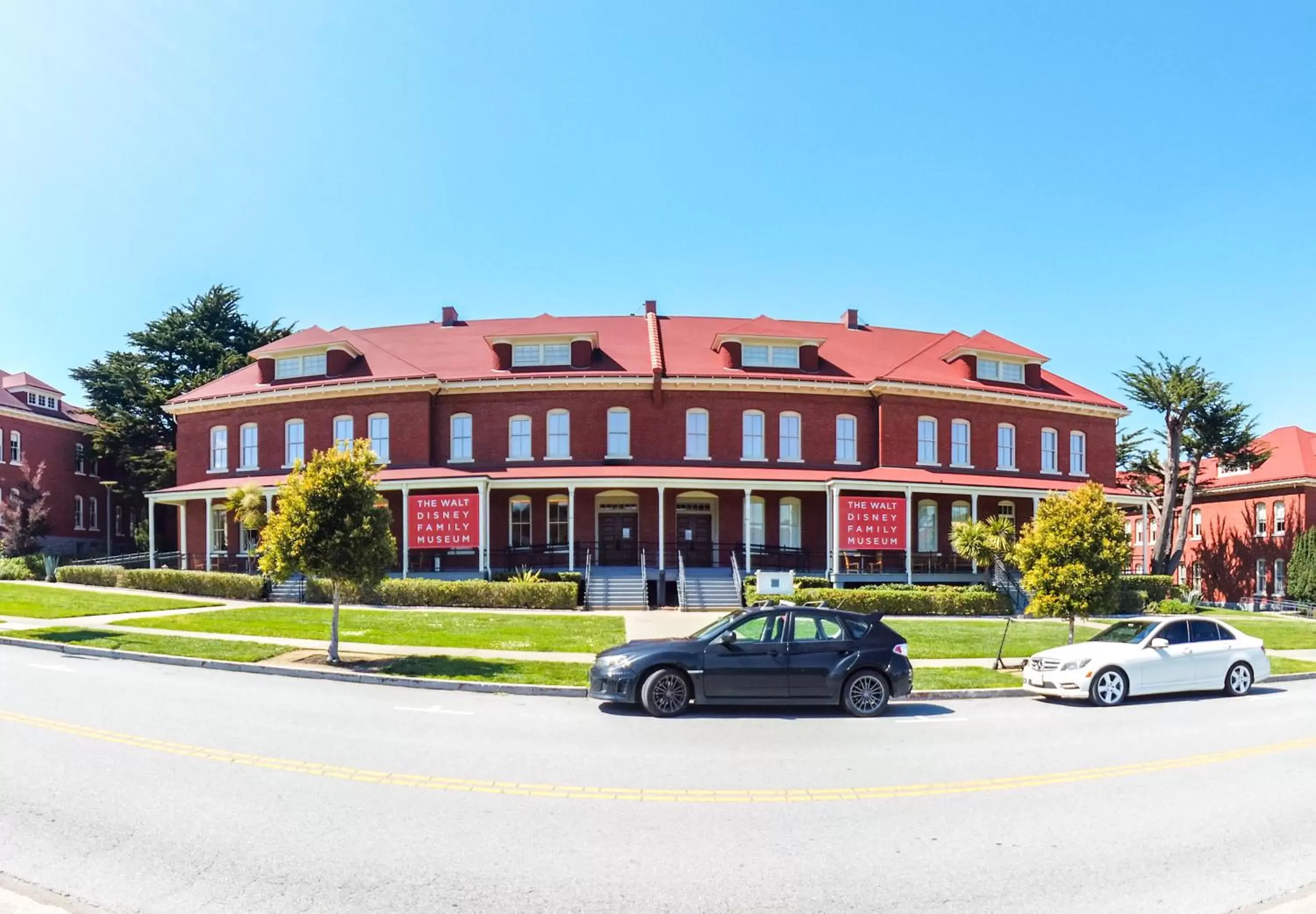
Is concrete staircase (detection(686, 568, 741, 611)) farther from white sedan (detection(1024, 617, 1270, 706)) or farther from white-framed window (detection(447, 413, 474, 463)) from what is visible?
white sedan (detection(1024, 617, 1270, 706))

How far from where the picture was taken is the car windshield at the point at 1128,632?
1450cm

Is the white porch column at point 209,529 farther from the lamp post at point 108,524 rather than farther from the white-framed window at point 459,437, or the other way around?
the lamp post at point 108,524

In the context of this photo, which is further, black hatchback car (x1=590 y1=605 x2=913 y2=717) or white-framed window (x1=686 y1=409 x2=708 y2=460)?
white-framed window (x1=686 y1=409 x2=708 y2=460)

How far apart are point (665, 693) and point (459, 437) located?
25.7 metres

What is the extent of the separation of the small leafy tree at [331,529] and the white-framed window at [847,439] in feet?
76.2

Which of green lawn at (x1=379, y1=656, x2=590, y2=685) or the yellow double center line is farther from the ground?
the yellow double center line

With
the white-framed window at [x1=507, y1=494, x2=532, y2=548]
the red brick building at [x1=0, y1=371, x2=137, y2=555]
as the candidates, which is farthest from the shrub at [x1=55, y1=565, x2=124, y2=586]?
the red brick building at [x1=0, y1=371, x2=137, y2=555]

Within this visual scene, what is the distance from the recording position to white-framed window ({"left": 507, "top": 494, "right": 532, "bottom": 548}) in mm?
35000

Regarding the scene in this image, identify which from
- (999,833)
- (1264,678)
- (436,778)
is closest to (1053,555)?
(1264,678)

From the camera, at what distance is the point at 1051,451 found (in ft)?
128

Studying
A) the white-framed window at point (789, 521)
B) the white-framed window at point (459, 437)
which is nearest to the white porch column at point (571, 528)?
the white-framed window at point (459, 437)

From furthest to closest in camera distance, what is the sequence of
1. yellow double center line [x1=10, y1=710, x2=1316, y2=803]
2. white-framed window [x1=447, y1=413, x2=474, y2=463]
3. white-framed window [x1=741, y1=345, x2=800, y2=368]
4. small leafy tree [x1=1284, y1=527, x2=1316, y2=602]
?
small leafy tree [x1=1284, y1=527, x2=1316, y2=602] < white-framed window [x1=741, y1=345, x2=800, y2=368] < white-framed window [x1=447, y1=413, x2=474, y2=463] < yellow double center line [x1=10, y1=710, x2=1316, y2=803]

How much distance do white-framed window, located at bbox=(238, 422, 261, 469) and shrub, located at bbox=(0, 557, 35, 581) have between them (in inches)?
361

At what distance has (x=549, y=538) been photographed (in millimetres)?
34938
